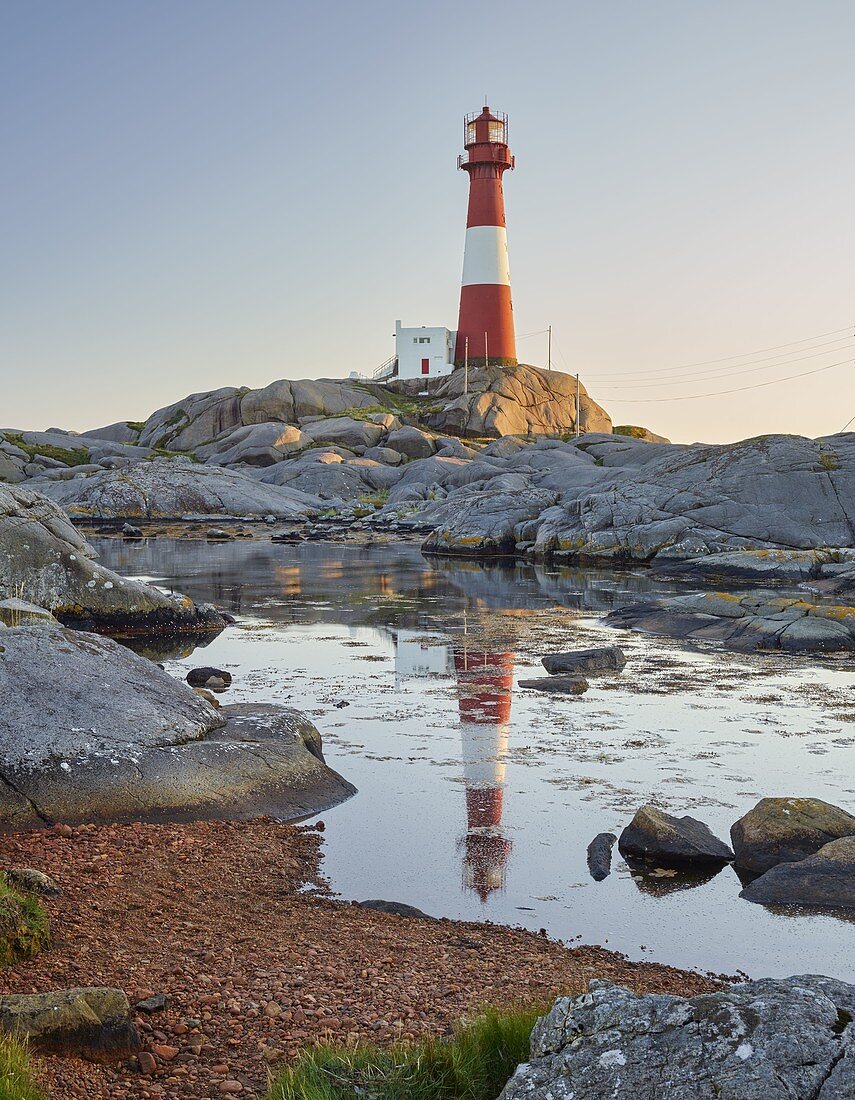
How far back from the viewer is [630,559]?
1421 inches

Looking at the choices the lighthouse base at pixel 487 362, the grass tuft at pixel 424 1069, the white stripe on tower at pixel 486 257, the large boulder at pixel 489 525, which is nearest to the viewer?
the grass tuft at pixel 424 1069

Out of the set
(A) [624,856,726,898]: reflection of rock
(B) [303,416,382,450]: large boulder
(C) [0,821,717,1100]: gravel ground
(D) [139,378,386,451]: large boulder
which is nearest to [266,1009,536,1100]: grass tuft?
(C) [0,821,717,1100]: gravel ground

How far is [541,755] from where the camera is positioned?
11.5 metres

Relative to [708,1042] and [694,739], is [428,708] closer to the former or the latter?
[694,739]

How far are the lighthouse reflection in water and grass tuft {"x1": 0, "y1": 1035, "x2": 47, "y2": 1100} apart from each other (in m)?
4.23

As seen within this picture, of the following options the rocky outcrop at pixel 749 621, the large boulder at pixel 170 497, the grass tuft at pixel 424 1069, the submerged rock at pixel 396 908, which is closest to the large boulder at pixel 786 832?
the submerged rock at pixel 396 908

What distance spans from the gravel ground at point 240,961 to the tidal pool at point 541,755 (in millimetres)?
609

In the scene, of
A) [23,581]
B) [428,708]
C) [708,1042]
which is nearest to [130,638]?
[23,581]

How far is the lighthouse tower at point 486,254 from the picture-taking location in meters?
76.8

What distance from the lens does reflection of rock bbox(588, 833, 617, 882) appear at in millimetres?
Result: 8234

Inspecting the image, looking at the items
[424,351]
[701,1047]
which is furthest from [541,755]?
[424,351]

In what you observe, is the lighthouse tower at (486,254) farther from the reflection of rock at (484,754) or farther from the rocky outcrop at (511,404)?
the reflection of rock at (484,754)

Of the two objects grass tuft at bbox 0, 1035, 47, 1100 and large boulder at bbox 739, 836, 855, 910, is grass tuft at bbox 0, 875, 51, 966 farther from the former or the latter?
large boulder at bbox 739, 836, 855, 910

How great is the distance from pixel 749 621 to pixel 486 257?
210ft
